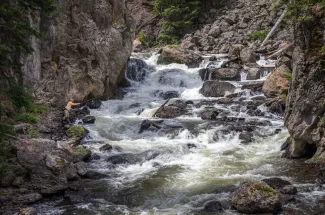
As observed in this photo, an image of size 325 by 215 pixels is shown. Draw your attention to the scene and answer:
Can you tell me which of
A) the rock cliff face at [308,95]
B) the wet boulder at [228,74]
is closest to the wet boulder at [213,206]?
the rock cliff face at [308,95]

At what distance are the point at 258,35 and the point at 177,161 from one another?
25.6 meters

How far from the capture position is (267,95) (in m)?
21.7

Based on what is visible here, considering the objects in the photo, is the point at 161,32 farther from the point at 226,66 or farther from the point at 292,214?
the point at 292,214

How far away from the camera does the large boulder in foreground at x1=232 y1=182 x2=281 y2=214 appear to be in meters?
8.61

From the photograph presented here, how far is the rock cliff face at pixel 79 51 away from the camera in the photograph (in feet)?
62.7

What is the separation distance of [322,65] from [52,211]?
948 centimetres

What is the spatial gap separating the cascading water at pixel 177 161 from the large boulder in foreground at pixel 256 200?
306 millimetres

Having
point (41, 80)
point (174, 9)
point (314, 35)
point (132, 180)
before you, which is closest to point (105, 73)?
point (41, 80)

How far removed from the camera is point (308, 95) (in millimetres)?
11906

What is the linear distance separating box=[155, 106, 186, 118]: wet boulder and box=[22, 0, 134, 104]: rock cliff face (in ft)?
17.2

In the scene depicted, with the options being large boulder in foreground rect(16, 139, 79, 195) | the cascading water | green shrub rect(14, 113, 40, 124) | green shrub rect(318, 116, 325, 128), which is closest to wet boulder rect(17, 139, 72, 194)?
large boulder in foreground rect(16, 139, 79, 195)

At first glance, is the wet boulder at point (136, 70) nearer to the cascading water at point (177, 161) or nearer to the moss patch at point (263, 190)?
the cascading water at point (177, 161)

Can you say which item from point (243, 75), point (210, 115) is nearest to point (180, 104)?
point (210, 115)

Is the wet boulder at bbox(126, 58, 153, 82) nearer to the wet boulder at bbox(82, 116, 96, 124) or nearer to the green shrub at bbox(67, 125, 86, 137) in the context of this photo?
the wet boulder at bbox(82, 116, 96, 124)
